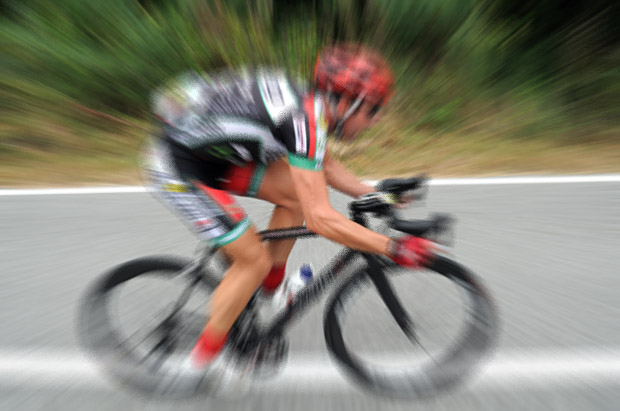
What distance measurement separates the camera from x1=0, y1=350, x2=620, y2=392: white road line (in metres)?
2.62

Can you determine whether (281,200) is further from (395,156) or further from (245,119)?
(395,156)

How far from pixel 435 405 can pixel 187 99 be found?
1.64 meters

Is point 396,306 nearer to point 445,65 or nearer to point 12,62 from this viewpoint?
point 445,65

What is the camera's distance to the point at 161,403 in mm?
2514

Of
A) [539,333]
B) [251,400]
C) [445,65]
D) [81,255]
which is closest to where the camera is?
[251,400]

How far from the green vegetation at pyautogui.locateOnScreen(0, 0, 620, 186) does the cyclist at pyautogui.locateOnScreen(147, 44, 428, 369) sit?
6.03 meters

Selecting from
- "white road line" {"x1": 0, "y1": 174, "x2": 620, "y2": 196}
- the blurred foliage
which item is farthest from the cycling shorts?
the blurred foliage

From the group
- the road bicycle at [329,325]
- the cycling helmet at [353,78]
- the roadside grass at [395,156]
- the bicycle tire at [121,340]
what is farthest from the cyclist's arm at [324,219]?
the roadside grass at [395,156]

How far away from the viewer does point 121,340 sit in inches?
107

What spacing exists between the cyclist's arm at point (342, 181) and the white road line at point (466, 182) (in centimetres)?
410

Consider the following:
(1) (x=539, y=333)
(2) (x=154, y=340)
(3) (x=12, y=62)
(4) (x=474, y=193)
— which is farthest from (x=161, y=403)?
(3) (x=12, y=62)

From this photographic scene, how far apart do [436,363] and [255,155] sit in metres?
1.19

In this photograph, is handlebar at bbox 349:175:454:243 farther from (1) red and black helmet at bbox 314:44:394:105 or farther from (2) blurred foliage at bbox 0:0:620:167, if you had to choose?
(2) blurred foliage at bbox 0:0:620:167

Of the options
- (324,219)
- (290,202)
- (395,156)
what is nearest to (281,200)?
(290,202)
